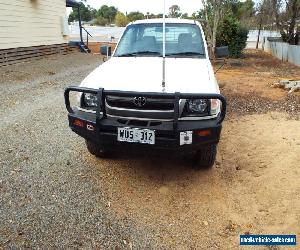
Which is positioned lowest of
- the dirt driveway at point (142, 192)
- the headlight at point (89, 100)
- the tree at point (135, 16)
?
the dirt driveway at point (142, 192)

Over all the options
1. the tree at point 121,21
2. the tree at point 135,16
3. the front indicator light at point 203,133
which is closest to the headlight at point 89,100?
the front indicator light at point 203,133

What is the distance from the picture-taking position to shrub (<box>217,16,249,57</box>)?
62.7ft

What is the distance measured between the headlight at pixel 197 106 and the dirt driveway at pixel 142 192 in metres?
0.94

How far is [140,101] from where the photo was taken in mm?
3500

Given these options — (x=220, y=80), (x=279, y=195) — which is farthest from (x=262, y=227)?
(x=220, y=80)

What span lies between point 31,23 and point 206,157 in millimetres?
12030

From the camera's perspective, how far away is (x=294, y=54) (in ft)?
53.0

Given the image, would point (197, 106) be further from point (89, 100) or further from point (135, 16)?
point (135, 16)

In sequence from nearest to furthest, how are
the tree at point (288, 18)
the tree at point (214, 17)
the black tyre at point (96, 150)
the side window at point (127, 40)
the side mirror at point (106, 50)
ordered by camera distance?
the black tyre at point (96, 150) → the side window at point (127, 40) → the side mirror at point (106, 50) → the tree at point (214, 17) → the tree at point (288, 18)

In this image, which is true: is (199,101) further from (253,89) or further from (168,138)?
(253,89)

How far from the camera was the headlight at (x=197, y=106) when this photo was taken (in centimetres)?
352

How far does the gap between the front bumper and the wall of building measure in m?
9.72

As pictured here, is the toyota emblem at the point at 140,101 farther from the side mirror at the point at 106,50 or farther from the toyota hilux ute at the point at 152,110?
the side mirror at the point at 106,50

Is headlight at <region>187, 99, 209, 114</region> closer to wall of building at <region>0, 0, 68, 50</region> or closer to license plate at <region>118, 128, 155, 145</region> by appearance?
license plate at <region>118, 128, 155, 145</region>
